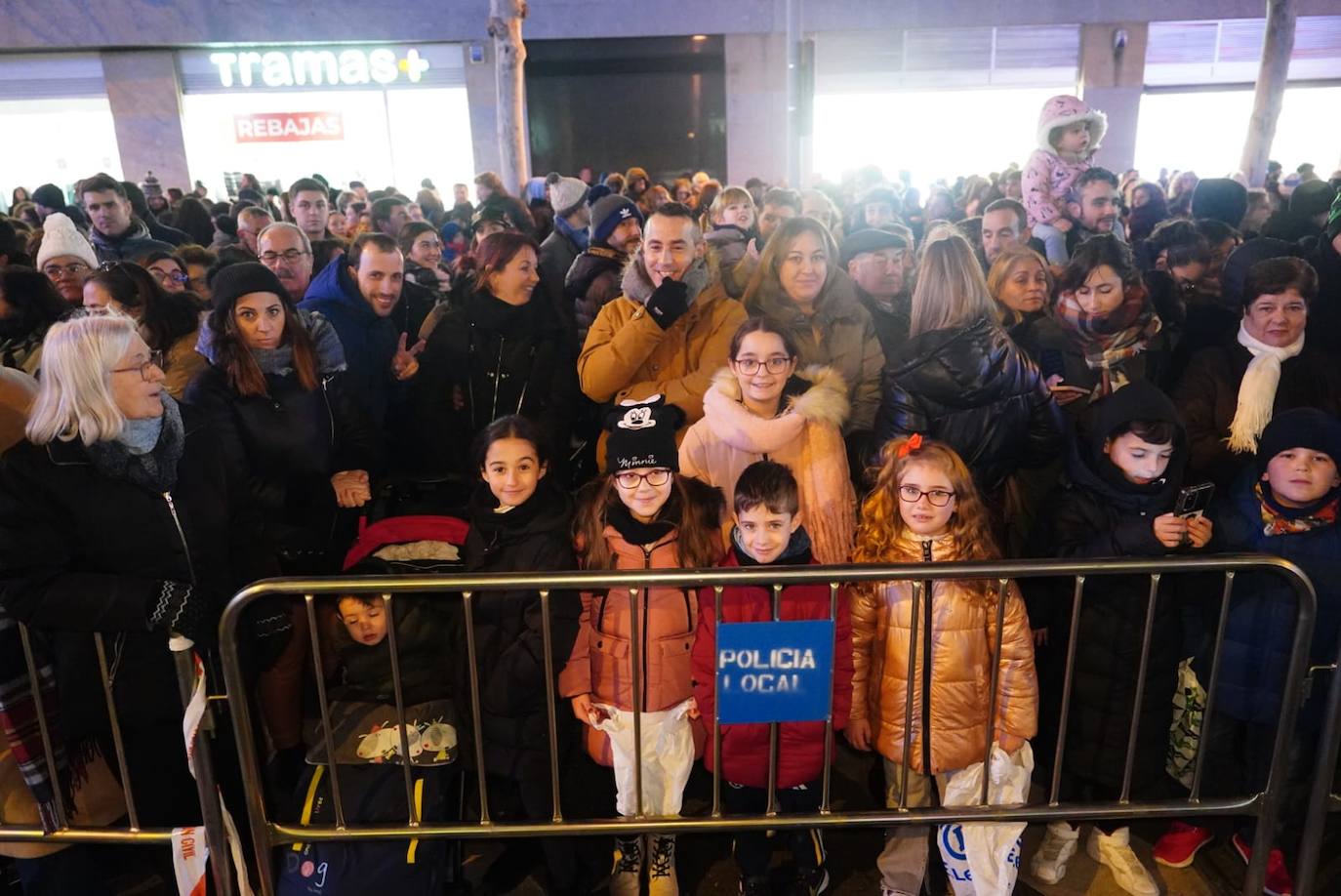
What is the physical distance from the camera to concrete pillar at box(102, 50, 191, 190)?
19.5 metres

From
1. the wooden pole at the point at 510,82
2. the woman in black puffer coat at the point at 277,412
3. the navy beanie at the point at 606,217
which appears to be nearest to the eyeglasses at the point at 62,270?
the woman in black puffer coat at the point at 277,412

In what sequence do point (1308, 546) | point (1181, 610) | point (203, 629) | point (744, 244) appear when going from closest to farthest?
point (203, 629)
point (1308, 546)
point (1181, 610)
point (744, 244)

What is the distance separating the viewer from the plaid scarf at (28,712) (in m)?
2.70

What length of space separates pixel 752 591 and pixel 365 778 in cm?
140

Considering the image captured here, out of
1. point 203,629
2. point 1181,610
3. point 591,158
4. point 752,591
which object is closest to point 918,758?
point 752,591

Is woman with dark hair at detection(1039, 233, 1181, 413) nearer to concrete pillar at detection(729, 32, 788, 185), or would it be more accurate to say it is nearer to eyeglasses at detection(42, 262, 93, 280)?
eyeglasses at detection(42, 262, 93, 280)

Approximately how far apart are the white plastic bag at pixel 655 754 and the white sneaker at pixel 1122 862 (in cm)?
154

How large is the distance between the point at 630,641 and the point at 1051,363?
238 cm

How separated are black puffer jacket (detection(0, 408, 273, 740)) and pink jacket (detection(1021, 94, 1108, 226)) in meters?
5.37

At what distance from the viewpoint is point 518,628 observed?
9.91ft

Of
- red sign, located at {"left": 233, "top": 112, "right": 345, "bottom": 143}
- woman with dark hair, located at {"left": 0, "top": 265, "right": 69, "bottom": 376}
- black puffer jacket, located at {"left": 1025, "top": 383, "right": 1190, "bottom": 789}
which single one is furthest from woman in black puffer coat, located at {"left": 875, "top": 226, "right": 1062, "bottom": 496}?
red sign, located at {"left": 233, "top": 112, "right": 345, "bottom": 143}

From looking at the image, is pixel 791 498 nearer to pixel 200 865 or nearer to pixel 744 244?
pixel 200 865

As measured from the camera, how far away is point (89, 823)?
286cm

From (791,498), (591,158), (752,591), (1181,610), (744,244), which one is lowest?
(1181,610)
